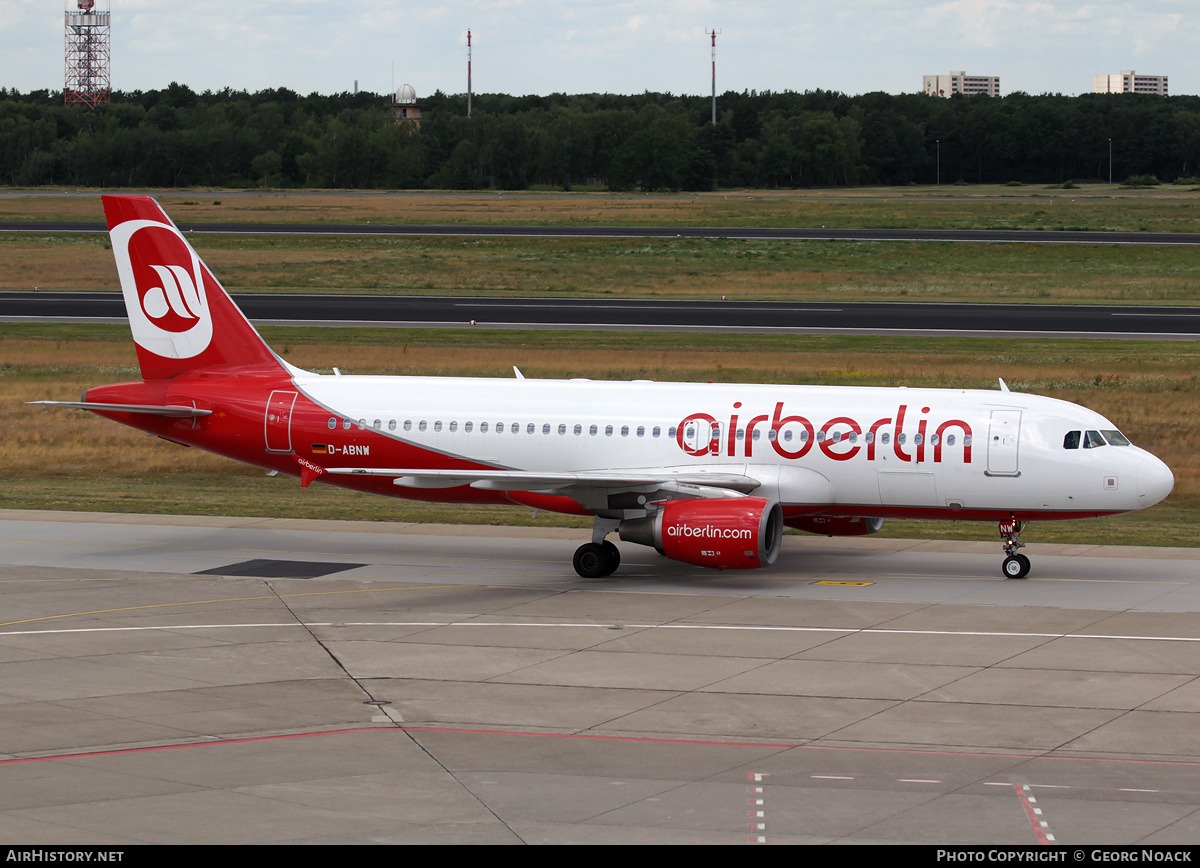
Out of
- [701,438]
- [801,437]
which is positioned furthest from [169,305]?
[801,437]

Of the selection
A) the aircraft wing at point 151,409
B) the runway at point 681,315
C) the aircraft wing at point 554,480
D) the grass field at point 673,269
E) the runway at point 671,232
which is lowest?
the aircraft wing at point 554,480

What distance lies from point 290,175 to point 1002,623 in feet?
601

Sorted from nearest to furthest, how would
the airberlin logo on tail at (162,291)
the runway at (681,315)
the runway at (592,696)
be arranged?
the runway at (592,696) < the airberlin logo on tail at (162,291) < the runway at (681,315)

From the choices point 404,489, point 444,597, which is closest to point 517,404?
point 404,489

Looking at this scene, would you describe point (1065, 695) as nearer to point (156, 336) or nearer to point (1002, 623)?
point (1002, 623)

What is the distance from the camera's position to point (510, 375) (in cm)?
5534

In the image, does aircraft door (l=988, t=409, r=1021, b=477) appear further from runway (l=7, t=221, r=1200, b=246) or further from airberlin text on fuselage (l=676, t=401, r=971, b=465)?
runway (l=7, t=221, r=1200, b=246)

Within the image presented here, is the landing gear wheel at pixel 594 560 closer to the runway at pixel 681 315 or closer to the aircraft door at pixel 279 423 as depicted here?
the aircraft door at pixel 279 423

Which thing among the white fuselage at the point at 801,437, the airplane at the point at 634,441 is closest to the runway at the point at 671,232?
the airplane at the point at 634,441

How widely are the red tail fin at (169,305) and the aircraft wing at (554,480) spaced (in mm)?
6177

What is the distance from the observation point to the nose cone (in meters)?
28.6

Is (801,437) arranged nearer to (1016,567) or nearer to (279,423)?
(1016,567)

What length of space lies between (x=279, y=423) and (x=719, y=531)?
1134 centimetres

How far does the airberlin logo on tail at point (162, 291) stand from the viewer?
3416cm
